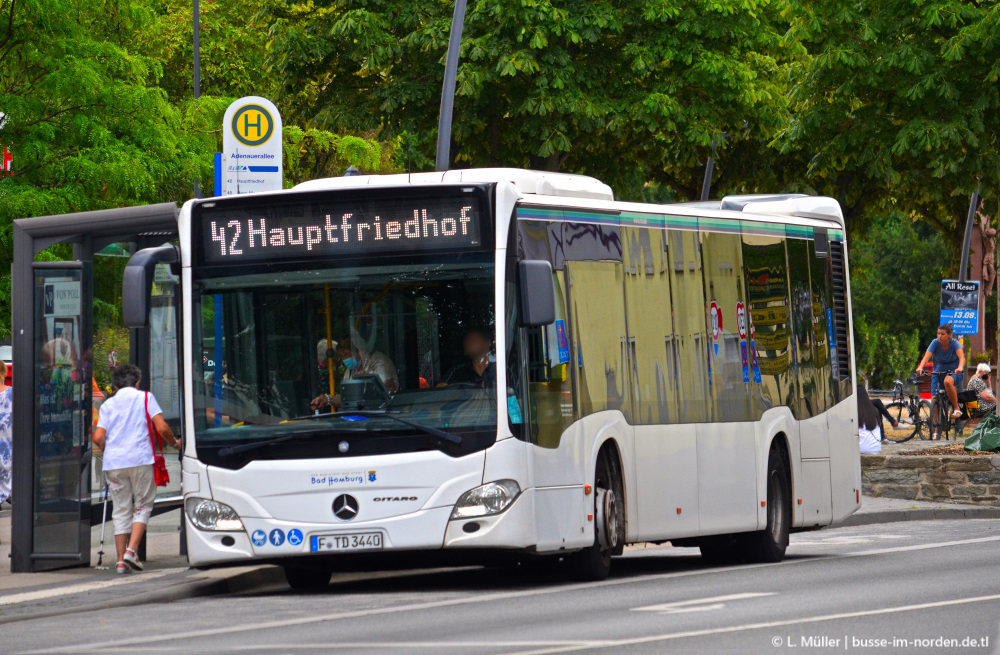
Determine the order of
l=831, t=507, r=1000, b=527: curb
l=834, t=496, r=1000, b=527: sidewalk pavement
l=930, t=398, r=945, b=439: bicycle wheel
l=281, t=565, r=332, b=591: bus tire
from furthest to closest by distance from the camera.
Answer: l=930, t=398, r=945, b=439: bicycle wheel < l=834, t=496, r=1000, b=527: sidewalk pavement < l=831, t=507, r=1000, b=527: curb < l=281, t=565, r=332, b=591: bus tire

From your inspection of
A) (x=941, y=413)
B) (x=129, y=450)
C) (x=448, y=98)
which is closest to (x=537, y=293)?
(x=129, y=450)

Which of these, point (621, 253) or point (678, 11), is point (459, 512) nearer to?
point (621, 253)

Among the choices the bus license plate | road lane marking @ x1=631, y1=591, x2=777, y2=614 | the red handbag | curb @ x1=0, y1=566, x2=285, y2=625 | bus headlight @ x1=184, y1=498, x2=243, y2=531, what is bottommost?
road lane marking @ x1=631, y1=591, x2=777, y2=614

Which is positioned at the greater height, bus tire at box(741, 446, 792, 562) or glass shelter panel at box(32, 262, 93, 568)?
glass shelter panel at box(32, 262, 93, 568)

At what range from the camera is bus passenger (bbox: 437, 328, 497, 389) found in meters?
→ 11.9

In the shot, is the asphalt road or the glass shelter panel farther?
the glass shelter panel

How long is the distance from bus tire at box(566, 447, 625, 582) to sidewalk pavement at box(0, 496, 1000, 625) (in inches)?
89.8

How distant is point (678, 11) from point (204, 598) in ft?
68.7

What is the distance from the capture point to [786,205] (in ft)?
55.0

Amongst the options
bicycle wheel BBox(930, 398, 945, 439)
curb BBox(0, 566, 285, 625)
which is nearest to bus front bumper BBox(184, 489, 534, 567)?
curb BBox(0, 566, 285, 625)

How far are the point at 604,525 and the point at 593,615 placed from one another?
→ 2.26m

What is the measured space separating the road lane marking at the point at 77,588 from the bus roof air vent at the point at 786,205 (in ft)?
18.0

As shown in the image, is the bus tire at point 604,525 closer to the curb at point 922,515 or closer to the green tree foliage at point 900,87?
the curb at point 922,515

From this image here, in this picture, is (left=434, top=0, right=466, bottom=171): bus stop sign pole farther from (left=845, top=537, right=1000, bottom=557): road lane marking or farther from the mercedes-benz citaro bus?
the mercedes-benz citaro bus
